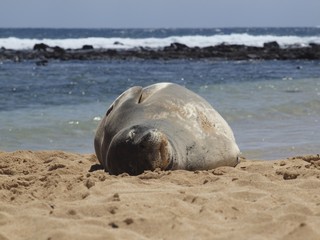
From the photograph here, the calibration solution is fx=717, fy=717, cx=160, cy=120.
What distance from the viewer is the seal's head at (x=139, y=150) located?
5.49 meters

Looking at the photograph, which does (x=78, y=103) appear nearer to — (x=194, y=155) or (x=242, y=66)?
(x=194, y=155)

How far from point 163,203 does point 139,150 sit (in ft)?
3.68

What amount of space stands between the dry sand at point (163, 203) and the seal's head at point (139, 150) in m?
0.12

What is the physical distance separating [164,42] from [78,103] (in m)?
38.0

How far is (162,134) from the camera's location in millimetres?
5570

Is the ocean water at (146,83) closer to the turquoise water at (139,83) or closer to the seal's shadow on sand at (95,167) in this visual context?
the turquoise water at (139,83)

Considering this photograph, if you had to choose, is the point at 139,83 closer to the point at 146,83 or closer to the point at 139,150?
the point at 146,83

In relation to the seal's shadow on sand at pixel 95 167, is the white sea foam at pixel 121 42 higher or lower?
lower

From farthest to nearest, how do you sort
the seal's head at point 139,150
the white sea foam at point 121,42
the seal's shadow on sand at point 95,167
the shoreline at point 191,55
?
the white sea foam at point 121,42 → the shoreline at point 191,55 → the seal's shadow on sand at point 95,167 → the seal's head at point 139,150

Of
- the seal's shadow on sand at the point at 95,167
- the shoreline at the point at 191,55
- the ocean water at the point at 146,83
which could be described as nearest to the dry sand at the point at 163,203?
the seal's shadow on sand at the point at 95,167

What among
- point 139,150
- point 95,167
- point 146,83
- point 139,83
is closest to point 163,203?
point 139,150

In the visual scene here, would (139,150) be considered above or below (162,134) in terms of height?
below

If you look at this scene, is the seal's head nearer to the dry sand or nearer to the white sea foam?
the dry sand

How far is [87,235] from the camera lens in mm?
3713
